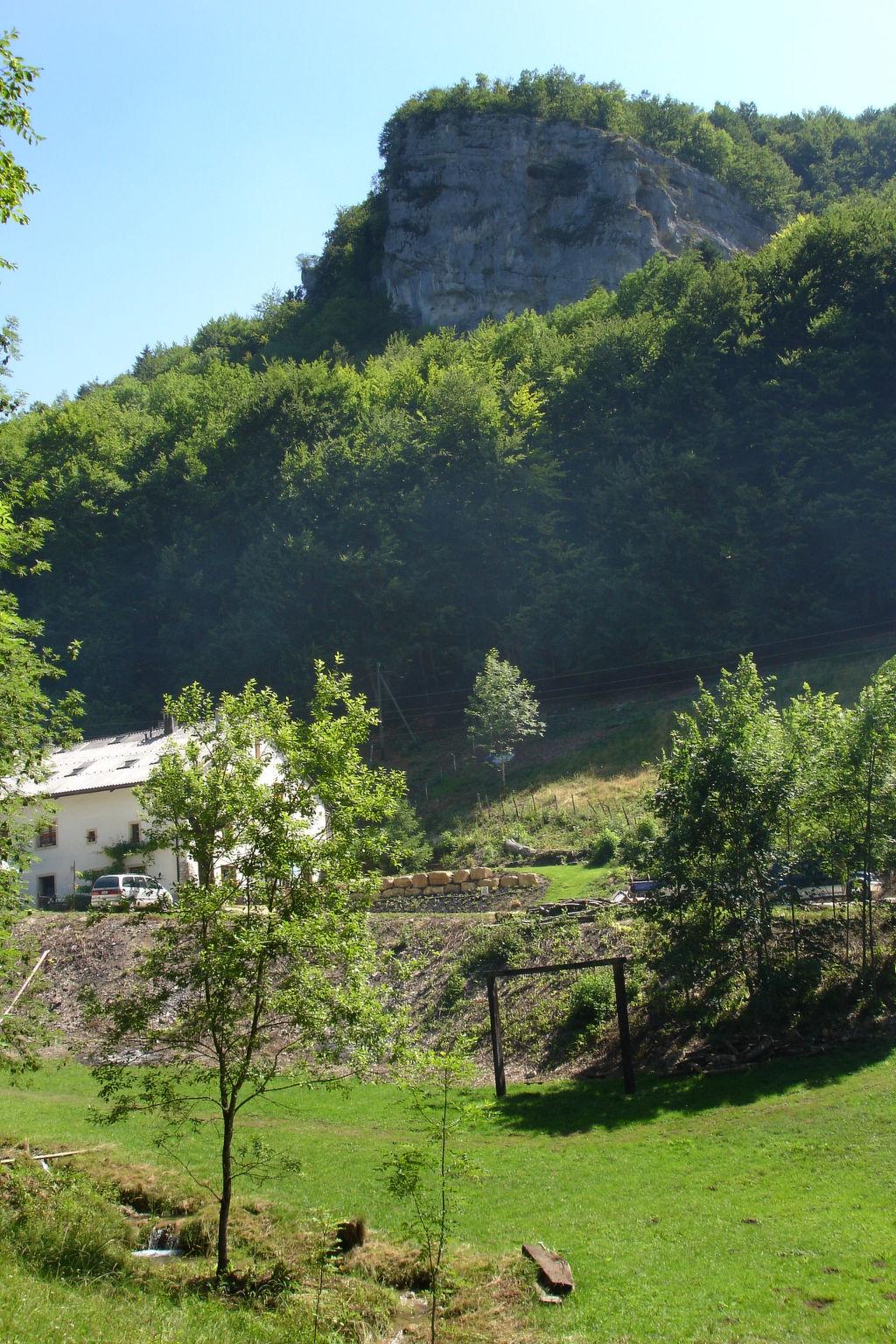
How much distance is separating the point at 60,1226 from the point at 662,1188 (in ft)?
27.5

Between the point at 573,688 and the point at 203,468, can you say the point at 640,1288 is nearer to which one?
the point at 573,688

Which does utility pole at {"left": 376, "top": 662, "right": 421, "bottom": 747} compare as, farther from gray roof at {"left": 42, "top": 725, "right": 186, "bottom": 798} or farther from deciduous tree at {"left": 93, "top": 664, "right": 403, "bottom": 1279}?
deciduous tree at {"left": 93, "top": 664, "right": 403, "bottom": 1279}

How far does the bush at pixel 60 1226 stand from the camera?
13422 mm

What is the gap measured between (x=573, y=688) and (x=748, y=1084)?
36740mm

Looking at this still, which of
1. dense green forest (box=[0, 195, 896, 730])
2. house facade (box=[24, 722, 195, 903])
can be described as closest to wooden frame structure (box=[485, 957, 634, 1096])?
house facade (box=[24, 722, 195, 903])

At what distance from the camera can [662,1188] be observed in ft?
51.0

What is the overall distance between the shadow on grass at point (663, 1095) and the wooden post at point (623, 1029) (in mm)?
264

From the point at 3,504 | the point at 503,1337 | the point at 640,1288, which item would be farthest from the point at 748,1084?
the point at 3,504

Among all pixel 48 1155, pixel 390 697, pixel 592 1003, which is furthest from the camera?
pixel 390 697

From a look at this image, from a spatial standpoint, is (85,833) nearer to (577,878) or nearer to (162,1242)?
(577,878)

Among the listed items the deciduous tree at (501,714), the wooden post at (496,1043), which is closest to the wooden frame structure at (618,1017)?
the wooden post at (496,1043)

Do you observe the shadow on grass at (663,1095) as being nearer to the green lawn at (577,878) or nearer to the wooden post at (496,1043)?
the wooden post at (496,1043)

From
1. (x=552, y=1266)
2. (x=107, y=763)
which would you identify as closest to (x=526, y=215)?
(x=107, y=763)

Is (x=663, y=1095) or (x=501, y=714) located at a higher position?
(x=501, y=714)
